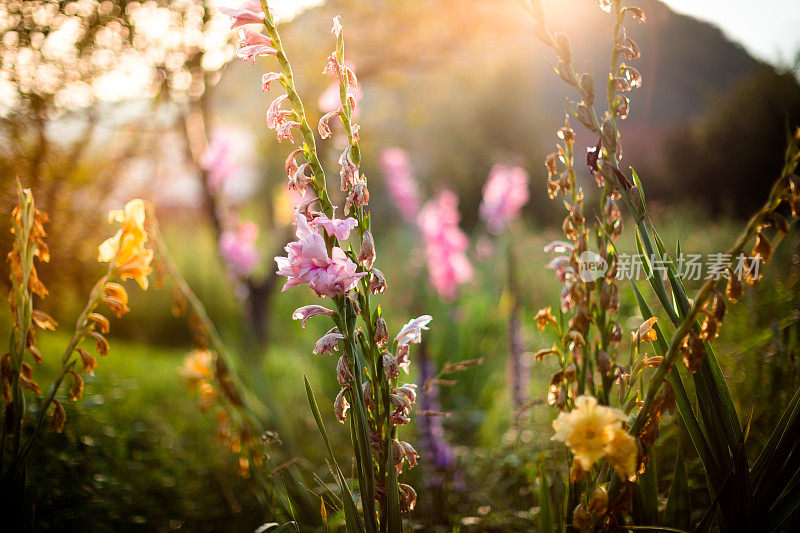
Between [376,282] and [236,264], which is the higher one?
[236,264]

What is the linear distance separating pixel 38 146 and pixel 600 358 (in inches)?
106

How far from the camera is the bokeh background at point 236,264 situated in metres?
1.97

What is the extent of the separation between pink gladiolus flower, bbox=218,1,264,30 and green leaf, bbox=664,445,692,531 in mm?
1219

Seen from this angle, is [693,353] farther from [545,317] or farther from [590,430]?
[545,317]

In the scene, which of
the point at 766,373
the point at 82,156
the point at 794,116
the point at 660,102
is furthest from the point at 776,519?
the point at 660,102

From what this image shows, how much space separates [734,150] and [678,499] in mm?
10350

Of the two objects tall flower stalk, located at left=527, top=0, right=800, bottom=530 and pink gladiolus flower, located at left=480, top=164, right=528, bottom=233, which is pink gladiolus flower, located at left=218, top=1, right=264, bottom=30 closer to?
tall flower stalk, located at left=527, top=0, right=800, bottom=530

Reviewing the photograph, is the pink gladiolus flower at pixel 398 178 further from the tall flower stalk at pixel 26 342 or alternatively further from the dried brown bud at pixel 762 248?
the dried brown bud at pixel 762 248

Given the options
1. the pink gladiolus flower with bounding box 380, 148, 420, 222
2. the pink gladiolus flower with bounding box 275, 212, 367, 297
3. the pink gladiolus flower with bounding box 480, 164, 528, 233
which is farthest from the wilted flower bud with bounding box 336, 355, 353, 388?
the pink gladiolus flower with bounding box 380, 148, 420, 222

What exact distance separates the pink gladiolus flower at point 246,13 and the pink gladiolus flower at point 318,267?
389 millimetres

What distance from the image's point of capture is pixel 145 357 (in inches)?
180

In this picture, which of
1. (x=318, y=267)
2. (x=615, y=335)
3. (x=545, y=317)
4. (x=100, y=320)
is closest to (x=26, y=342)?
(x=100, y=320)

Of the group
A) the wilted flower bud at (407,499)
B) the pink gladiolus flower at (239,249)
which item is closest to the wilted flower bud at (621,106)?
the wilted flower bud at (407,499)

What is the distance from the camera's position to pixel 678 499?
3.63 feet
